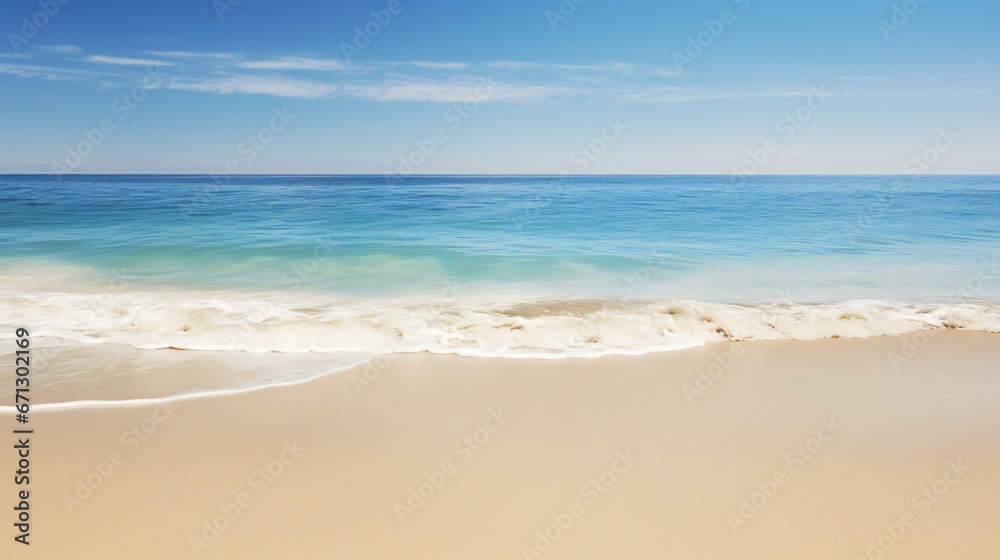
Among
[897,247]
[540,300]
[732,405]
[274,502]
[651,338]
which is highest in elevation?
[897,247]

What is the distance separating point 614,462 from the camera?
340cm

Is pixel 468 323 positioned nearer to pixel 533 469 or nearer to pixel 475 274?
pixel 533 469

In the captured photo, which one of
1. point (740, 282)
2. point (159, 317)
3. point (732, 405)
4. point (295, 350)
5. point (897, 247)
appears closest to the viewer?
point (732, 405)

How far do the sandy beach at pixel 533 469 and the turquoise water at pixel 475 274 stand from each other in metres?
1.68

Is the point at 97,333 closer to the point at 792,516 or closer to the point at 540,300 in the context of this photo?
the point at 540,300

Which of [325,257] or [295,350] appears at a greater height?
[325,257]

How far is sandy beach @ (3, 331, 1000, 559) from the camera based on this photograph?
2.69 meters

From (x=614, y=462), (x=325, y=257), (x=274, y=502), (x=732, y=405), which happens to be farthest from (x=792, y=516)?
(x=325, y=257)

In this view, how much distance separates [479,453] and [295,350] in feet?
10.3


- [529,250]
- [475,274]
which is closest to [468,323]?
[475,274]

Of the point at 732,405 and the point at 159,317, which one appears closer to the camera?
the point at 732,405

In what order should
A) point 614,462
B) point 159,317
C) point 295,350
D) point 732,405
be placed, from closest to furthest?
Answer: point 614,462, point 732,405, point 295,350, point 159,317

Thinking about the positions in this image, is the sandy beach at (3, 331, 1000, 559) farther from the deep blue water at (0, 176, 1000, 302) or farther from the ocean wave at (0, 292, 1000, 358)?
the deep blue water at (0, 176, 1000, 302)

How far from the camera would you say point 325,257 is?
1274 centimetres
